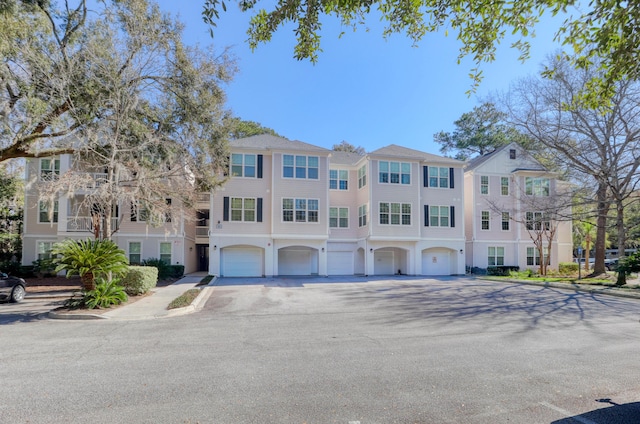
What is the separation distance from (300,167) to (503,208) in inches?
633

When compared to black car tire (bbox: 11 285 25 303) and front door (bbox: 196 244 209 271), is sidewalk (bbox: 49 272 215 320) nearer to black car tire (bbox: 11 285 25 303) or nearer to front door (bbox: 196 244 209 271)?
black car tire (bbox: 11 285 25 303)

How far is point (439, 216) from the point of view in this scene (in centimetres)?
2709

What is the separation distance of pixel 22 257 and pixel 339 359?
2611 cm

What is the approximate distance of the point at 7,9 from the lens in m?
11.8

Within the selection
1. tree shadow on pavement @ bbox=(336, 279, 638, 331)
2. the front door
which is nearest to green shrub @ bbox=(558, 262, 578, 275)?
tree shadow on pavement @ bbox=(336, 279, 638, 331)

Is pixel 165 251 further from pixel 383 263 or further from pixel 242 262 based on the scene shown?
pixel 383 263

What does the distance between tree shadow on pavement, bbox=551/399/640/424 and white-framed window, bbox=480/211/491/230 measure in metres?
26.2

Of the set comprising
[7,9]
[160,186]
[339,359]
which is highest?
[7,9]

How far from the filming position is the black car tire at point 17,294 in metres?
13.6

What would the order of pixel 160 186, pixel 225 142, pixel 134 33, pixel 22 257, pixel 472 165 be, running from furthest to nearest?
pixel 472 165 → pixel 22 257 → pixel 225 142 → pixel 160 186 → pixel 134 33

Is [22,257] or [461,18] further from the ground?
[461,18]

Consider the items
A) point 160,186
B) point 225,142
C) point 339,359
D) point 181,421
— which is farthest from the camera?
point 225,142

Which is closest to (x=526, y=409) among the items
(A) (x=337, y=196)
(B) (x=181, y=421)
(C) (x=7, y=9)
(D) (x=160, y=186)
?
(B) (x=181, y=421)

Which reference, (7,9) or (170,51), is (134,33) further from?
(7,9)
